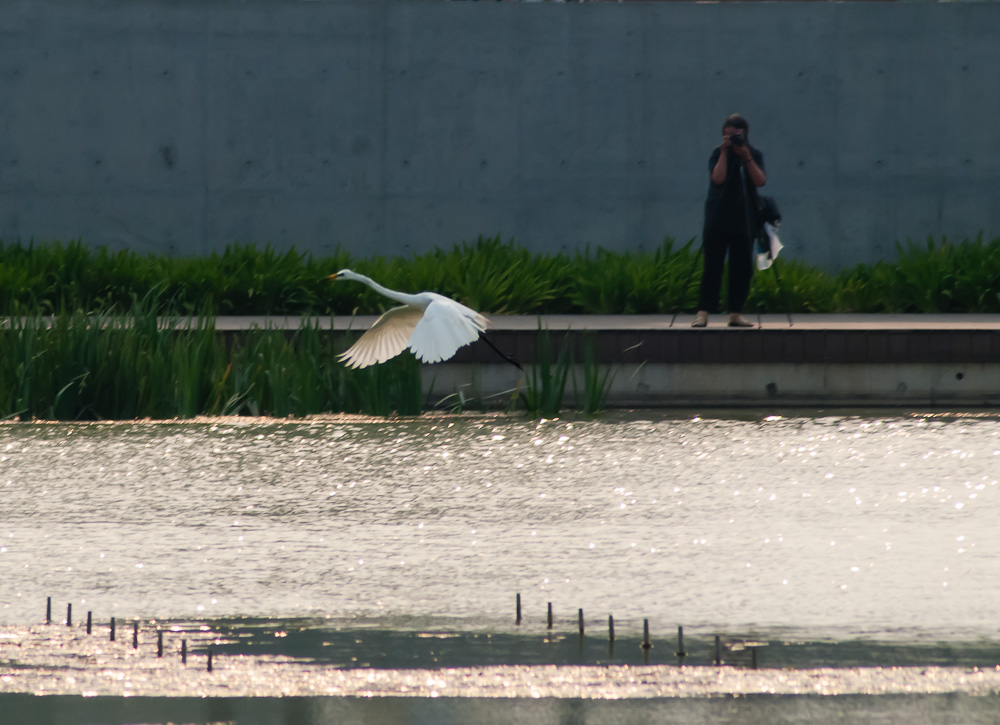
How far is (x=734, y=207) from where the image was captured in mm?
9414

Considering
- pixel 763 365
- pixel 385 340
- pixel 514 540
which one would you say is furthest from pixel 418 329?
pixel 763 365

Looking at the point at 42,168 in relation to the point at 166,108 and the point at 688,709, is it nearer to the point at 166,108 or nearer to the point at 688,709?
the point at 166,108

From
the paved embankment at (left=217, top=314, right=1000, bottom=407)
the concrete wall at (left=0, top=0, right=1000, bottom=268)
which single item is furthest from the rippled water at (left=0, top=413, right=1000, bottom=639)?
the concrete wall at (left=0, top=0, right=1000, bottom=268)

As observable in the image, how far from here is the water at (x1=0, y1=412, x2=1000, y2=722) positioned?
13.2 feet

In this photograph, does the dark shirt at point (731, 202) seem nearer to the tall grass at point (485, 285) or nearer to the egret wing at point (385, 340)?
the tall grass at point (485, 285)

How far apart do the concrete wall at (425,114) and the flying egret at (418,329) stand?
5.68 m

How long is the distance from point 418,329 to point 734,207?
2730mm

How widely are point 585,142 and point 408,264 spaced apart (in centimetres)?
265

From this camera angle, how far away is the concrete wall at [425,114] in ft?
45.3

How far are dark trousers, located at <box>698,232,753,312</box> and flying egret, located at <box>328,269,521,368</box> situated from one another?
6.08 feet

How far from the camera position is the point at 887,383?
8.90 metres

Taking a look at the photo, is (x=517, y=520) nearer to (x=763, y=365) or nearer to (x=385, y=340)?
(x=385, y=340)

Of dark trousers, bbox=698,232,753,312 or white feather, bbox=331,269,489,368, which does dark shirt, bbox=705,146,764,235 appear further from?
white feather, bbox=331,269,489,368

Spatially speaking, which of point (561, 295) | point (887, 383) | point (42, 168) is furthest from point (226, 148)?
point (887, 383)
